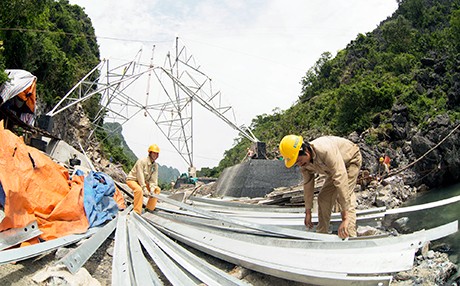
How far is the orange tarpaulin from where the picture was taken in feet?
11.6

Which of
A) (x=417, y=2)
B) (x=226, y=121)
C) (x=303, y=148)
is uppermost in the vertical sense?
(x=417, y=2)

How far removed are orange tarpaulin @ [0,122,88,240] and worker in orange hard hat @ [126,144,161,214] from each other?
1.39 metres

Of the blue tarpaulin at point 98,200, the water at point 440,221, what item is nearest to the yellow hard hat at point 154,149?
the blue tarpaulin at point 98,200

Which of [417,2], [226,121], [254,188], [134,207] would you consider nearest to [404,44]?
[417,2]

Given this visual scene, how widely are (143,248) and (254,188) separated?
19.8 feet

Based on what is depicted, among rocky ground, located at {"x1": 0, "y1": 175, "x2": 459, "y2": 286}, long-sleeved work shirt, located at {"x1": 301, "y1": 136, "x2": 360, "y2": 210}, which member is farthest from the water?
long-sleeved work shirt, located at {"x1": 301, "y1": 136, "x2": 360, "y2": 210}

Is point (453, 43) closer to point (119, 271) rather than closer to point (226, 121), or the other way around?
point (226, 121)

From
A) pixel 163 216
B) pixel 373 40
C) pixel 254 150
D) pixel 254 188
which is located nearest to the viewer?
pixel 163 216

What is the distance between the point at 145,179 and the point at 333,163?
3916 mm

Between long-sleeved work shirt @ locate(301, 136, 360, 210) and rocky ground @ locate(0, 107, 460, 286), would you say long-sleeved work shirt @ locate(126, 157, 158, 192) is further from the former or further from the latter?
long-sleeved work shirt @ locate(301, 136, 360, 210)

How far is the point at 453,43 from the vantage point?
34812 mm

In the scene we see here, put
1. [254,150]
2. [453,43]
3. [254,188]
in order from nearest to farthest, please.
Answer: [254,188] → [254,150] → [453,43]

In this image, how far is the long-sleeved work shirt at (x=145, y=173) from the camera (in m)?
6.24

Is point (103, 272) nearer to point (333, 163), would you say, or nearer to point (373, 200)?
point (333, 163)
